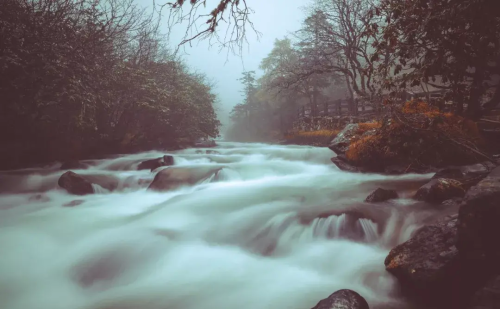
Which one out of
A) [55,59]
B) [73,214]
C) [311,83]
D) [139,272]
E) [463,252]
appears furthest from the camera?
[311,83]

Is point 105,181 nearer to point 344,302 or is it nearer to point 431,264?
point 344,302

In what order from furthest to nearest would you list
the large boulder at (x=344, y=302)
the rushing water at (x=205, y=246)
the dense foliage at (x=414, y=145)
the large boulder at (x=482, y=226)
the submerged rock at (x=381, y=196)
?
the dense foliage at (x=414, y=145) → the submerged rock at (x=381, y=196) → the rushing water at (x=205, y=246) → the large boulder at (x=482, y=226) → the large boulder at (x=344, y=302)

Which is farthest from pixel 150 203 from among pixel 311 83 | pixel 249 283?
pixel 311 83

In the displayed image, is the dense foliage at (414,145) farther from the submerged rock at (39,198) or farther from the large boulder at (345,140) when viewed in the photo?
the submerged rock at (39,198)

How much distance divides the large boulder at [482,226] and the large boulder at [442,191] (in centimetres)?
244

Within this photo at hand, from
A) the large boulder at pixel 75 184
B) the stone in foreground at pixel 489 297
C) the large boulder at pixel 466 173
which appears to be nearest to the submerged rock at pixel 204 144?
the large boulder at pixel 75 184

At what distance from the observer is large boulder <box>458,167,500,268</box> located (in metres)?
2.57

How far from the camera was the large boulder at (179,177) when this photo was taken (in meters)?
8.04

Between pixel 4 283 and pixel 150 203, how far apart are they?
3471mm

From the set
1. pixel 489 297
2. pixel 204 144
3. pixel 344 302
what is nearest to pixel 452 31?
pixel 489 297

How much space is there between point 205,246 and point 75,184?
17.0ft

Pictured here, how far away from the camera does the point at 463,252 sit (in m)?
2.68

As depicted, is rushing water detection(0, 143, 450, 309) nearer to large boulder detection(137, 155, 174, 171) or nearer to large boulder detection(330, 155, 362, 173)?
large boulder detection(330, 155, 362, 173)

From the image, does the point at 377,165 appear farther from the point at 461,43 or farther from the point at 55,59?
the point at 55,59
